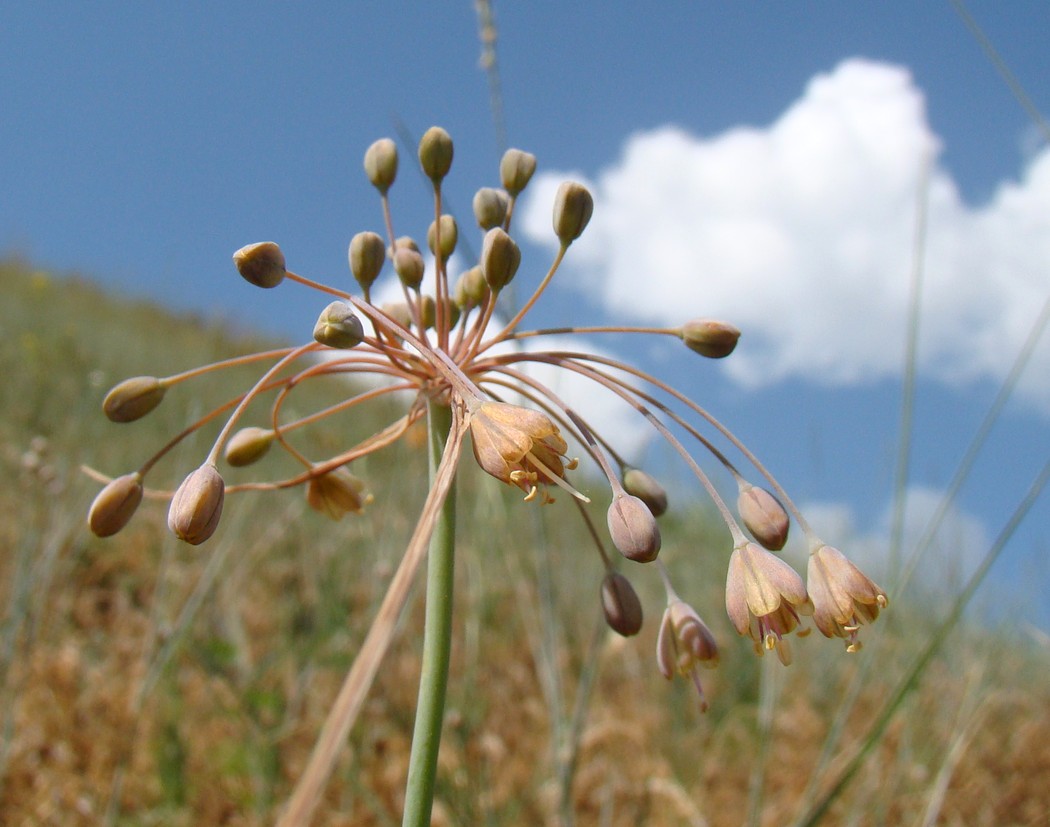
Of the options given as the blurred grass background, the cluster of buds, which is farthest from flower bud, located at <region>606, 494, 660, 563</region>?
the blurred grass background

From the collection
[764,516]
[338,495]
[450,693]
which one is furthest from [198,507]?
[450,693]

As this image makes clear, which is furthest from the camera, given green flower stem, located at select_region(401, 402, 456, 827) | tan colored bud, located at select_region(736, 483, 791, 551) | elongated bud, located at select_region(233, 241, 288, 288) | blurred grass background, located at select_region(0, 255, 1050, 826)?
blurred grass background, located at select_region(0, 255, 1050, 826)

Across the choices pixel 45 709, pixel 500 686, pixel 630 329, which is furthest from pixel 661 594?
pixel 630 329

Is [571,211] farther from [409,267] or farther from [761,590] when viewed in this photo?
[761,590]

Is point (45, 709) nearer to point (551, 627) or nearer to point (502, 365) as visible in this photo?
point (551, 627)

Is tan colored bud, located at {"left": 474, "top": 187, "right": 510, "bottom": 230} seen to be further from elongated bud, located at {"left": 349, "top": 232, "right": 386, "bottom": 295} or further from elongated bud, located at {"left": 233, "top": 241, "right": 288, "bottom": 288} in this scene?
elongated bud, located at {"left": 233, "top": 241, "right": 288, "bottom": 288}

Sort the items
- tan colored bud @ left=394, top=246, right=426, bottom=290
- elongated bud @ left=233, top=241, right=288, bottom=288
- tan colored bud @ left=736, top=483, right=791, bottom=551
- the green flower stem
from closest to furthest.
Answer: the green flower stem, elongated bud @ left=233, top=241, right=288, bottom=288, tan colored bud @ left=736, top=483, right=791, bottom=551, tan colored bud @ left=394, top=246, right=426, bottom=290

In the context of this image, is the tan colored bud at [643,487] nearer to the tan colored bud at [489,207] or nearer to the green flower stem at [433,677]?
the green flower stem at [433,677]

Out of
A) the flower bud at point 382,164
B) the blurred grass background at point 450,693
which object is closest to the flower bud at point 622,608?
the flower bud at point 382,164
